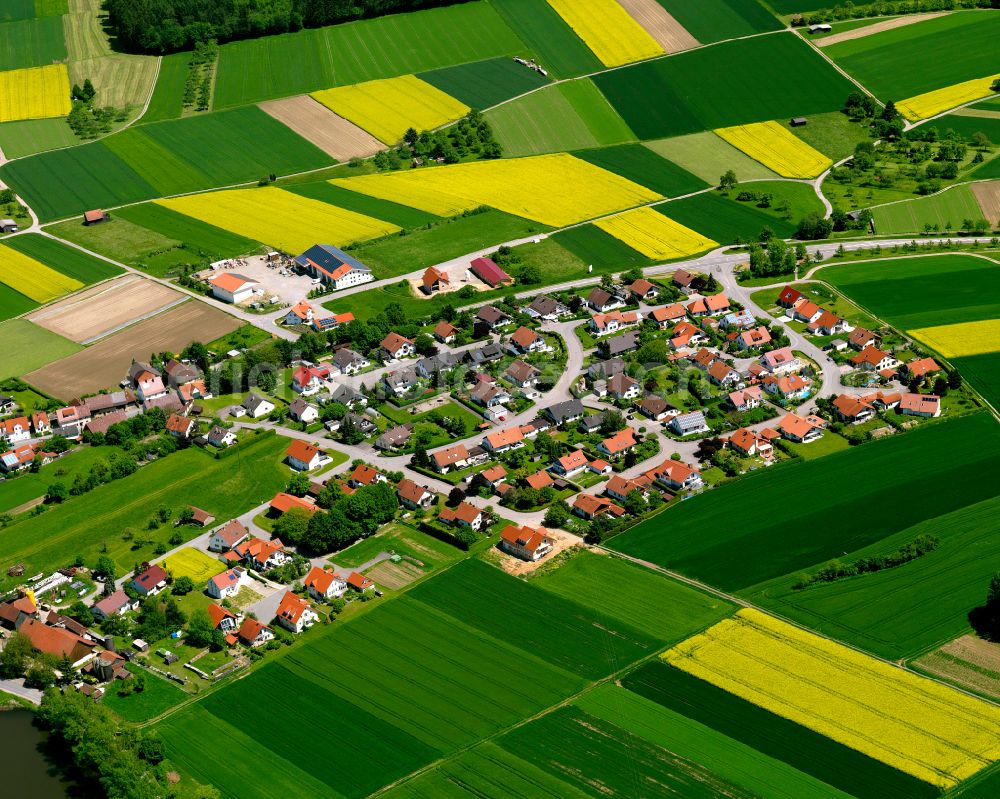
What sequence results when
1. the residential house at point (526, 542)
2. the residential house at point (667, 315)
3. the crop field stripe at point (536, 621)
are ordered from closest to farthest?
the crop field stripe at point (536, 621) < the residential house at point (526, 542) < the residential house at point (667, 315)

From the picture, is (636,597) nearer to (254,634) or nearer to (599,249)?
(254,634)

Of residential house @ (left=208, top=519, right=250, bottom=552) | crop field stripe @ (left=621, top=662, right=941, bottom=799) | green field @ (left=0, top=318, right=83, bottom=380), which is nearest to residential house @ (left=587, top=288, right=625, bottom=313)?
residential house @ (left=208, top=519, right=250, bottom=552)

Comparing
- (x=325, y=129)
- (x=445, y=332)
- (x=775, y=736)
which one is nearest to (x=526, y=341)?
(x=445, y=332)

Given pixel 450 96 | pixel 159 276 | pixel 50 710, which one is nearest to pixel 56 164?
pixel 159 276

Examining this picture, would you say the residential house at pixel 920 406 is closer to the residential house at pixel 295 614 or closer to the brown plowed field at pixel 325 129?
the residential house at pixel 295 614

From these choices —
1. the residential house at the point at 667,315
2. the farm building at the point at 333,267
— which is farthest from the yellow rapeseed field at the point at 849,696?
the farm building at the point at 333,267

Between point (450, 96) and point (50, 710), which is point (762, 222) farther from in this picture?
point (50, 710)
